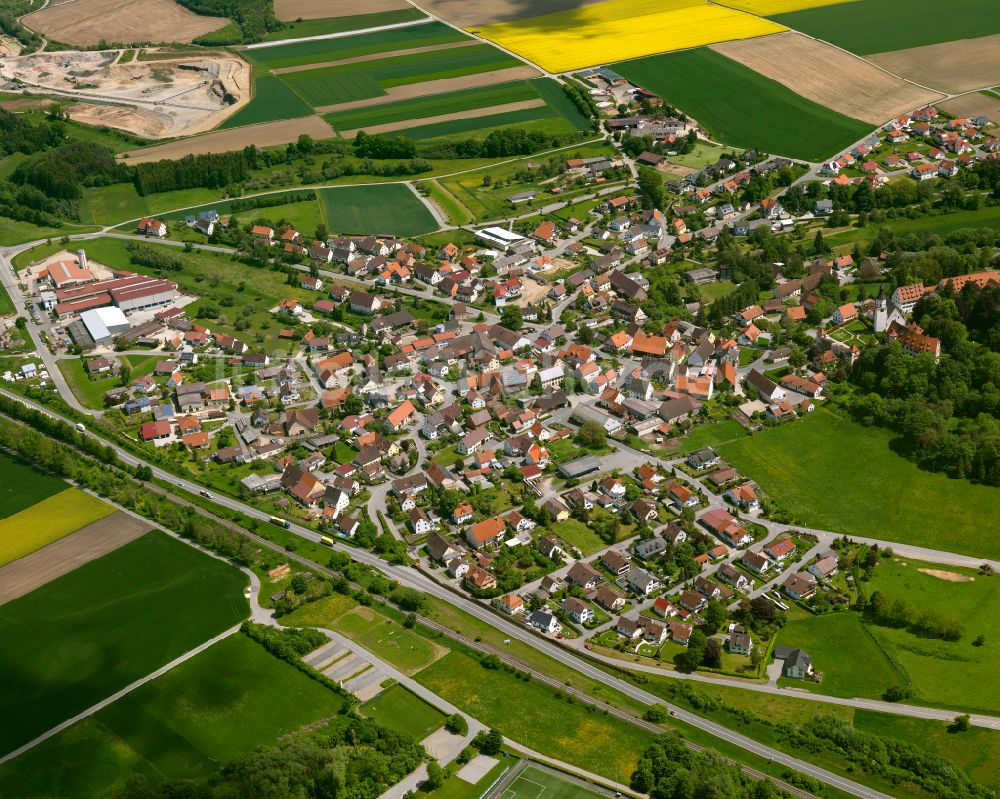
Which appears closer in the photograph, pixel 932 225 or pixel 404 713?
pixel 404 713

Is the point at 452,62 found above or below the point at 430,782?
above

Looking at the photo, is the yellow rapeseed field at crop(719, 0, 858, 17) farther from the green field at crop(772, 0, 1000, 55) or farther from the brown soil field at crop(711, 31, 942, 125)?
the brown soil field at crop(711, 31, 942, 125)

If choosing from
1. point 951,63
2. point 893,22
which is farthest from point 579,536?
point 893,22

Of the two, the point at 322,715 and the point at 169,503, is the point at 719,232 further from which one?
the point at 322,715

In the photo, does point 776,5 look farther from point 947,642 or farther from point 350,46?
point 947,642

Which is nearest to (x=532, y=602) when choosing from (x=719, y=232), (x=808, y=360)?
(x=808, y=360)

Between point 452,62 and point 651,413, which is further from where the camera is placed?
point 452,62

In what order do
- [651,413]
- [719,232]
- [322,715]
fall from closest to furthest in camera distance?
[322,715] < [651,413] < [719,232]

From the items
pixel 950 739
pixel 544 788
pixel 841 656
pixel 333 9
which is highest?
pixel 333 9

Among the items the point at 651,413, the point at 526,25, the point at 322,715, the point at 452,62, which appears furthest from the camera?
the point at 526,25
